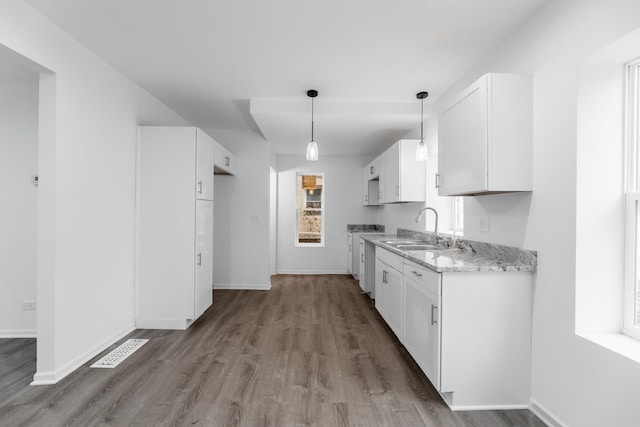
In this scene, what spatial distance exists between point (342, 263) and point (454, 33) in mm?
4727

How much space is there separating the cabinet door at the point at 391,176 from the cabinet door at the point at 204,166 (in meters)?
2.25

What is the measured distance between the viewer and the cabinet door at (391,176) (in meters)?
4.04

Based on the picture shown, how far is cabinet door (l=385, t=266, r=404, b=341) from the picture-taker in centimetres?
282

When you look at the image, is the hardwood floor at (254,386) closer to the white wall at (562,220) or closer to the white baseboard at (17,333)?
the white wall at (562,220)

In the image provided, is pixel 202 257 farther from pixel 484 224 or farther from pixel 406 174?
pixel 484 224

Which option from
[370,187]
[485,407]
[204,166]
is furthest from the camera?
[370,187]

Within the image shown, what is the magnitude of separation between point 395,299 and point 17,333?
352cm

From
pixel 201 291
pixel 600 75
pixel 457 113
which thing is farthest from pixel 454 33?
pixel 201 291

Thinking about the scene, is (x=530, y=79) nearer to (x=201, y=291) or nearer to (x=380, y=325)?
(x=380, y=325)

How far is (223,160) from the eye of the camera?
446 cm

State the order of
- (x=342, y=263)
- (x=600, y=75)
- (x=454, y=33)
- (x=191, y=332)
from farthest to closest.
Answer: (x=342, y=263), (x=191, y=332), (x=454, y=33), (x=600, y=75)

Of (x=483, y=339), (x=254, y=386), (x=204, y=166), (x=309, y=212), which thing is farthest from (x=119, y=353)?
(x=309, y=212)

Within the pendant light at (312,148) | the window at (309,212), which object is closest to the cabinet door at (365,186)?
the window at (309,212)

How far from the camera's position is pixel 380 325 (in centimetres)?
354
